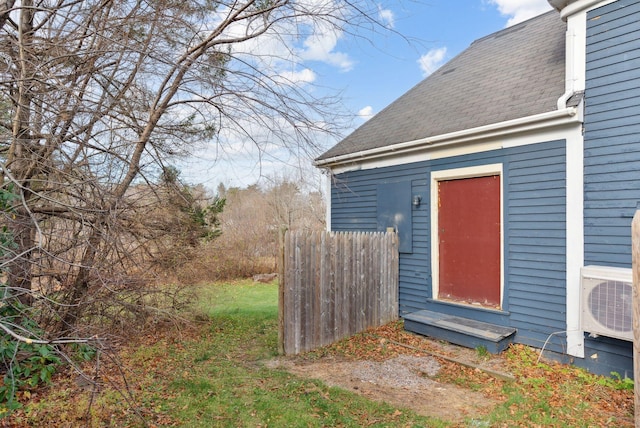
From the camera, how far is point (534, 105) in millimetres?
5012

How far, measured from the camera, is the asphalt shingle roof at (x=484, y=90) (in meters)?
5.38

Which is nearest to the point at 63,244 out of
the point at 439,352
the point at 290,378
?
the point at 290,378

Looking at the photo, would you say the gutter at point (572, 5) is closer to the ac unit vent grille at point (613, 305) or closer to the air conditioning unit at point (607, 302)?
the air conditioning unit at point (607, 302)

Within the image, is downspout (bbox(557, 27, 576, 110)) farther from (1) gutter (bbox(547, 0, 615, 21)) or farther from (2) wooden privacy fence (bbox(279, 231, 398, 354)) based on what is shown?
(2) wooden privacy fence (bbox(279, 231, 398, 354))

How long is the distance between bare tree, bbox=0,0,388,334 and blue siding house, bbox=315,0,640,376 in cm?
174

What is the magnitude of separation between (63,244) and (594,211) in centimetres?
551

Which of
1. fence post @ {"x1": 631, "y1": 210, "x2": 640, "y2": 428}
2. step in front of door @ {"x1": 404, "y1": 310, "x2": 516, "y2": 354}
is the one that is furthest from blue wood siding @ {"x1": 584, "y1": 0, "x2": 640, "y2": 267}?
step in front of door @ {"x1": 404, "y1": 310, "x2": 516, "y2": 354}

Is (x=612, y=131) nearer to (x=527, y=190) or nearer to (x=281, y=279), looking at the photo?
(x=527, y=190)

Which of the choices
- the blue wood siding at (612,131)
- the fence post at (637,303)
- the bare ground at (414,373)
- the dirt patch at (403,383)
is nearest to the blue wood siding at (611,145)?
the blue wood siding at (612,131)

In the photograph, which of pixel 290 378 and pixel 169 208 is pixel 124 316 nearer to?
pixel 169 208

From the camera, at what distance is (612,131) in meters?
4.30

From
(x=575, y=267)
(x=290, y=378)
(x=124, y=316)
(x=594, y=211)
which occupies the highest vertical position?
(x=594, y=211)

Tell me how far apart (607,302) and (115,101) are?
5.42 metres

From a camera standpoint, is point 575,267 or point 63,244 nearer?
point 63,244
